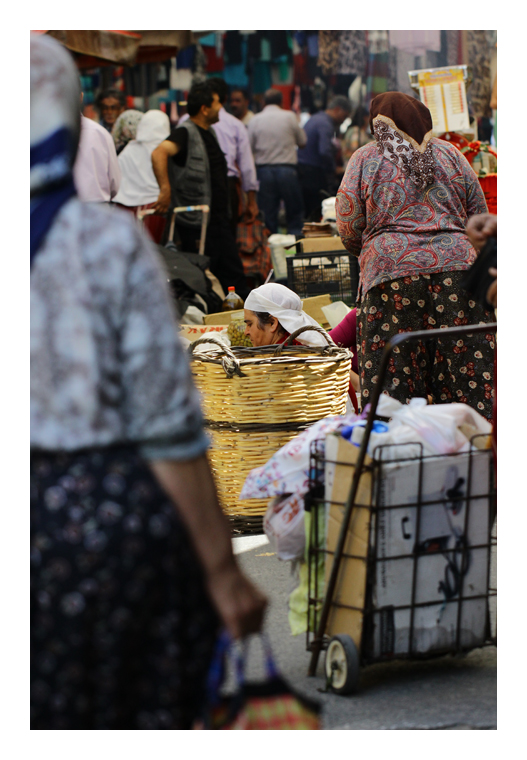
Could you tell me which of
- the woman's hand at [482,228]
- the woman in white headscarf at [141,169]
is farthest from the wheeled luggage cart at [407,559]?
the woman in white headscarf at [141,169]

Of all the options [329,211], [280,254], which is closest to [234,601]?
[280,254]

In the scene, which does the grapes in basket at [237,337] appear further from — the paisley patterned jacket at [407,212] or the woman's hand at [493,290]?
the woman's hand at [493,290]

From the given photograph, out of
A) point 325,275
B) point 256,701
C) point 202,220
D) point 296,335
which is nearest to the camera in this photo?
point 256,701

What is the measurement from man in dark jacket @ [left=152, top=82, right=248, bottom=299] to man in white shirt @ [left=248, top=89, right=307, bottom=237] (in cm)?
215

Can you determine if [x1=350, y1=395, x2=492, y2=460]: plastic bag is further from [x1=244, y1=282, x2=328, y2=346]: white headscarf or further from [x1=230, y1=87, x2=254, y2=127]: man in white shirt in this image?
[x1=230, y1=87, x2=254, y2=127]: man in white shirt

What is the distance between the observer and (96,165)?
495 cm

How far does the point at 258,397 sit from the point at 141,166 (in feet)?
16.5

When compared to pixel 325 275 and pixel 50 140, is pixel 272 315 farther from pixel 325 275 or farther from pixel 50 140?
pixel 50 140

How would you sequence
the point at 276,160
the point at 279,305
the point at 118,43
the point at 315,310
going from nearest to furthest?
the point at 279,305 < the point at 315,310 < the point at 118,43 < the point at 276,160

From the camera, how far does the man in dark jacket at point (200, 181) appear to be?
6883mm

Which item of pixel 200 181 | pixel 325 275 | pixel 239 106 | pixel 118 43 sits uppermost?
pixel 239 106

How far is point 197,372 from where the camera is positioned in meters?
3.91

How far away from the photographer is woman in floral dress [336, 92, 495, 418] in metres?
3.69

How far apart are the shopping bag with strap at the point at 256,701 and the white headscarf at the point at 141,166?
713cm
